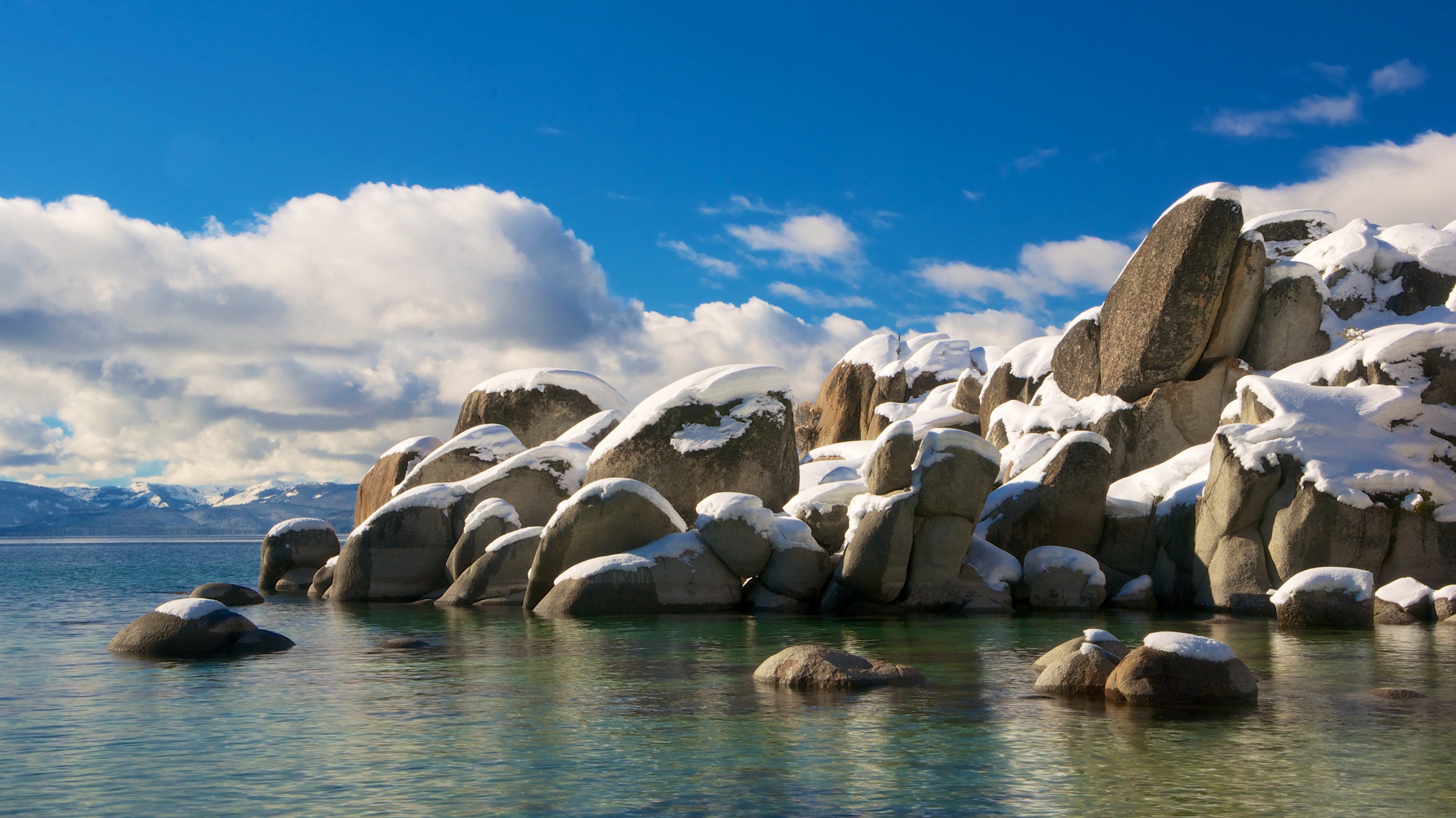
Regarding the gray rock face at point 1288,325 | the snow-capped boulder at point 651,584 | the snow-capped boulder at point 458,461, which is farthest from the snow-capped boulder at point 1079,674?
the gray rock face at point 1288,325

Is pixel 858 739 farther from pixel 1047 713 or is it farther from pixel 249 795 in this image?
pixel 249 795

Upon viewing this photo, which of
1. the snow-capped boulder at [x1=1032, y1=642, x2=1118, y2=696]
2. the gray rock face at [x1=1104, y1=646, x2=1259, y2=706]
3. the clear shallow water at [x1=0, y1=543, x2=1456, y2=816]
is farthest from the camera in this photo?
the snow-capped boulder at [x1=1032, y1=642, x2=1118, y2=696]

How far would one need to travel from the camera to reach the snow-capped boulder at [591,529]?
25.2 metres

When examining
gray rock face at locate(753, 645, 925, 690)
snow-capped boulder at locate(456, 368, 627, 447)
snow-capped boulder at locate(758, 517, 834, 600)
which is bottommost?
gray rock face at locate(753, 645, 925, 690)

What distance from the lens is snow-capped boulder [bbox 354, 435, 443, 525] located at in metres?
37.9

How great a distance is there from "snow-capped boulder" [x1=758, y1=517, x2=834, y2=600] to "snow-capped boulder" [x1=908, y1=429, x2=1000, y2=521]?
8.38 feet

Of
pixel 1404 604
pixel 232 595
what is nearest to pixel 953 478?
pixel 1404 604

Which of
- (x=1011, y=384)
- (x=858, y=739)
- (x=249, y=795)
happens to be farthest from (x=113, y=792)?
(x=1011, y=384)

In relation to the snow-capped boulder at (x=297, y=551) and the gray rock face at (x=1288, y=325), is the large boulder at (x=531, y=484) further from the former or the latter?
the gray rock face at (x=1288, y=325)

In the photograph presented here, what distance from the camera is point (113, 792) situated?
29.8 ft

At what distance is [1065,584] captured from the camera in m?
25.5

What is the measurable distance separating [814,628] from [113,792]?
14316 millimetres

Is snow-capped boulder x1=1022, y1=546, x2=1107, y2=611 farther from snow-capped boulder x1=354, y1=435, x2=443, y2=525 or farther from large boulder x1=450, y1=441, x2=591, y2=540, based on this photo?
snow-capped boulder x1=354, y1=435, x2=443, y2=525

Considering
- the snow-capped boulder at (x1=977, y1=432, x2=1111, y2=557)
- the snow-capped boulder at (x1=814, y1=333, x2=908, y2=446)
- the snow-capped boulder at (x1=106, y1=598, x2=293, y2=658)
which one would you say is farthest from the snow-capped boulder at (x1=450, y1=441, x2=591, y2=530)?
the snow-capped boulder at (x1=814, y1=333, x2=908, y2=446)
